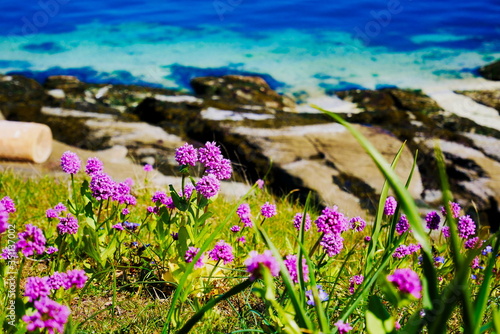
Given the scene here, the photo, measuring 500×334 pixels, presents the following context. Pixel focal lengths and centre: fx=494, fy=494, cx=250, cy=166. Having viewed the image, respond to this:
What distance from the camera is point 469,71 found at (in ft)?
41.3

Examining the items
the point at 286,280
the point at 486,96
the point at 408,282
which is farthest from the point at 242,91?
the point at 408,282

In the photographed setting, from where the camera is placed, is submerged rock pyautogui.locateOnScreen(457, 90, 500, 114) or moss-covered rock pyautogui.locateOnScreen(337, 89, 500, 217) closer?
moss-covered rock pyautogui.locateOnScreen(337, 89, 500, 217)

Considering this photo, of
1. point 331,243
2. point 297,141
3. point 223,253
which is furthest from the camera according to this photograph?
point 297,141

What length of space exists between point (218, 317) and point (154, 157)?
3.47 metres

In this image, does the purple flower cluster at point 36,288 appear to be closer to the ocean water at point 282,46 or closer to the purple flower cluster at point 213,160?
the purple flower cluster at point 213,160

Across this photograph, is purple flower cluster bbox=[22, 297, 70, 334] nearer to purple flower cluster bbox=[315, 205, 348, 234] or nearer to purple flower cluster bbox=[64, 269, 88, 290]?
purple flower cluster bbox=[64, 269, 88, 290]

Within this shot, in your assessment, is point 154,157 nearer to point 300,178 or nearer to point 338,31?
point 300,178

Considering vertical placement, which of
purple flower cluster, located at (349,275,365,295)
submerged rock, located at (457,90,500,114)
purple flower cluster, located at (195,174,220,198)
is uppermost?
purple flower cluster, located at (195,174,220,198)

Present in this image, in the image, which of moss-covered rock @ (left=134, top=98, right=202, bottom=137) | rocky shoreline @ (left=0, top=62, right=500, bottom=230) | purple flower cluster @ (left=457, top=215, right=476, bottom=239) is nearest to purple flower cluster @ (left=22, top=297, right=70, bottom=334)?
purple flower cluster @ (left=457, top=215, right=476, bottom=239)

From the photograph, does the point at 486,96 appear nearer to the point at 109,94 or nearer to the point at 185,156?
the point at 109,94

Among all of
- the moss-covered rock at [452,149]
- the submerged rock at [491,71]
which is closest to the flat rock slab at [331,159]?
the moss-covered rock at [452,149]

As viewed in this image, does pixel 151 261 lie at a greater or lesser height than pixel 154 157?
greater

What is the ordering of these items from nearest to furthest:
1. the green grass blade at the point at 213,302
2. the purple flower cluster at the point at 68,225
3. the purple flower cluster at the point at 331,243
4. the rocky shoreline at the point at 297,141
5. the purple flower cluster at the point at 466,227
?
the green grass blade at the point at 213,302 < the purple flower cluster at the point at 331,243 < the purple flower cluster at the point at 68,225 < the purple flower cluster at the point at 466,227 < the rocky shoreline at the point at 297,141

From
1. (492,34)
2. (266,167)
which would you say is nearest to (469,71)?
(492,34)
